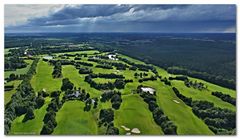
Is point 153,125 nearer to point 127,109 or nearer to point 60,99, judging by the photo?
point 127,109

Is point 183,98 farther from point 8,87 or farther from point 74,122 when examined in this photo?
point 8,87

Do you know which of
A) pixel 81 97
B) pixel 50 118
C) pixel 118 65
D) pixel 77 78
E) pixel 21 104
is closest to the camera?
pixel 50 118

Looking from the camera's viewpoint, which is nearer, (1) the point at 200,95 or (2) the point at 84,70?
(1) the point at 200,95

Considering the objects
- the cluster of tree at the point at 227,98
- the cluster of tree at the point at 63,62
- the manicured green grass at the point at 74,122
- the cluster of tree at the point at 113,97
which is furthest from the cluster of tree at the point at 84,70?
the cluster of tree at the point at 227,98

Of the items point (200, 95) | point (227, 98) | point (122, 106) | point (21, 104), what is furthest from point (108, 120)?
point (227, 98)

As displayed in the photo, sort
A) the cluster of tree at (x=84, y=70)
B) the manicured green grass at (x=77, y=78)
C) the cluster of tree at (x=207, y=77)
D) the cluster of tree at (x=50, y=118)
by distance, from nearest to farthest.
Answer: the cluster of tree at (x=50, y=118), the cluster of tree at (x=207, y=77), the manicured green grass at (x=77, y=78), the cluster of tree at (x=84, y=70)

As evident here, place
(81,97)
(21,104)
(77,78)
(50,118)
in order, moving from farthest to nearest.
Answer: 1. (77,78)
2. (81,97)
3. (21,104)
4. (50,118)

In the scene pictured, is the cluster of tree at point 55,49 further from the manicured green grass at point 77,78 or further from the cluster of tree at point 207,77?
the cluster of tree at point 207,77

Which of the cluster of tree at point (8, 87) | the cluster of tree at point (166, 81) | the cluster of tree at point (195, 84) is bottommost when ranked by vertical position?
the cluster of tree at point (8, 87)
